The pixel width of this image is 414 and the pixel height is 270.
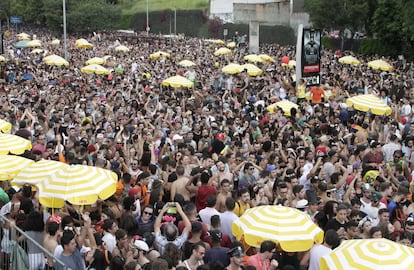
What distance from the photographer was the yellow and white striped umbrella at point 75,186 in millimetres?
A: 7699

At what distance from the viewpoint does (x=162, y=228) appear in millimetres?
7203

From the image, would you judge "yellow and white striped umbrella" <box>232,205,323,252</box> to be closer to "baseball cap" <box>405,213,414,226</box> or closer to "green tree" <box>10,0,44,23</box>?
"baseball cap" <box>405,213,414,226</box>

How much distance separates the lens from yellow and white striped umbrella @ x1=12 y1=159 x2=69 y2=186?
845 cm

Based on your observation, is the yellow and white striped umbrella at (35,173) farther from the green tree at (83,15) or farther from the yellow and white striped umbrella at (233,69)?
the green tree at (83,15)

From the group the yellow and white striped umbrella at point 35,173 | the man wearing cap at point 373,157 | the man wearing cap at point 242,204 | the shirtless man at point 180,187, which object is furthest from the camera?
the man wearing cap at point 373,157

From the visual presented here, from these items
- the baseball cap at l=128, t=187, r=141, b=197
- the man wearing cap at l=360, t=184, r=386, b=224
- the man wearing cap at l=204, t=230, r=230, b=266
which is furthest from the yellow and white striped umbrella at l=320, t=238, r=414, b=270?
the baseball cap at l=128, t=187, r=141, b=197

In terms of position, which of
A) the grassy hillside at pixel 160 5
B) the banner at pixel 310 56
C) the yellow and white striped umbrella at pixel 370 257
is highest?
the grassy hillside at pixel 160 5

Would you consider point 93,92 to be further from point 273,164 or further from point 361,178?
point 361,178

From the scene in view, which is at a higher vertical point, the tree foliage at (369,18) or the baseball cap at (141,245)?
the tree foliage at (369,18)

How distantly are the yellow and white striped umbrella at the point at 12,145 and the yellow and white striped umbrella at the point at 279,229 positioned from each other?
4.74m

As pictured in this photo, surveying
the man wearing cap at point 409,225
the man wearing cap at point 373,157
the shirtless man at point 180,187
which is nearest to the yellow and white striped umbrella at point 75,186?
the shirtless man at point 180,187

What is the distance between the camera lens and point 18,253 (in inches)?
260

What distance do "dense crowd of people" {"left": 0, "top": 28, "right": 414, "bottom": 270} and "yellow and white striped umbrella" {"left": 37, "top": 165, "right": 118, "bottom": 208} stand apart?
239mm

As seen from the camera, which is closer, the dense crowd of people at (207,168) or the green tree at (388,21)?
the dense crowd of people at (207,168)
